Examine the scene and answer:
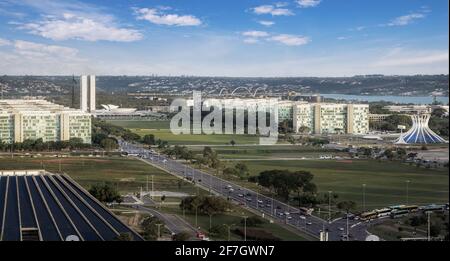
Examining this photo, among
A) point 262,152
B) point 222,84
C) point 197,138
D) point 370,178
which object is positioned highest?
point 222,84

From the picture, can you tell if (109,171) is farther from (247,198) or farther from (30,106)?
(247,198)

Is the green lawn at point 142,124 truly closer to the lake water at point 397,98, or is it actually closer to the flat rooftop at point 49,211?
the flat rooftop at point 49,211

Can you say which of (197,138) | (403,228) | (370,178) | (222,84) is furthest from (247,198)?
(370,178)

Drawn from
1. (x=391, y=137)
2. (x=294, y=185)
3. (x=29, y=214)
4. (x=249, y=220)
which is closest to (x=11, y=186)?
(x=29, y=214)

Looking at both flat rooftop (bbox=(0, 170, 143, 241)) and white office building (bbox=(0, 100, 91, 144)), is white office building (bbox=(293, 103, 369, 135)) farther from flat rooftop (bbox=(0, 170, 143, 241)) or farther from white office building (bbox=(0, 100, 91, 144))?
flat rooftop (bbox=(0, 170, 143, 241))

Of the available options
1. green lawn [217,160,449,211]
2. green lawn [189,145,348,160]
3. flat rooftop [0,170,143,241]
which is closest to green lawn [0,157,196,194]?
flat rooftop [0,170,143,241]
